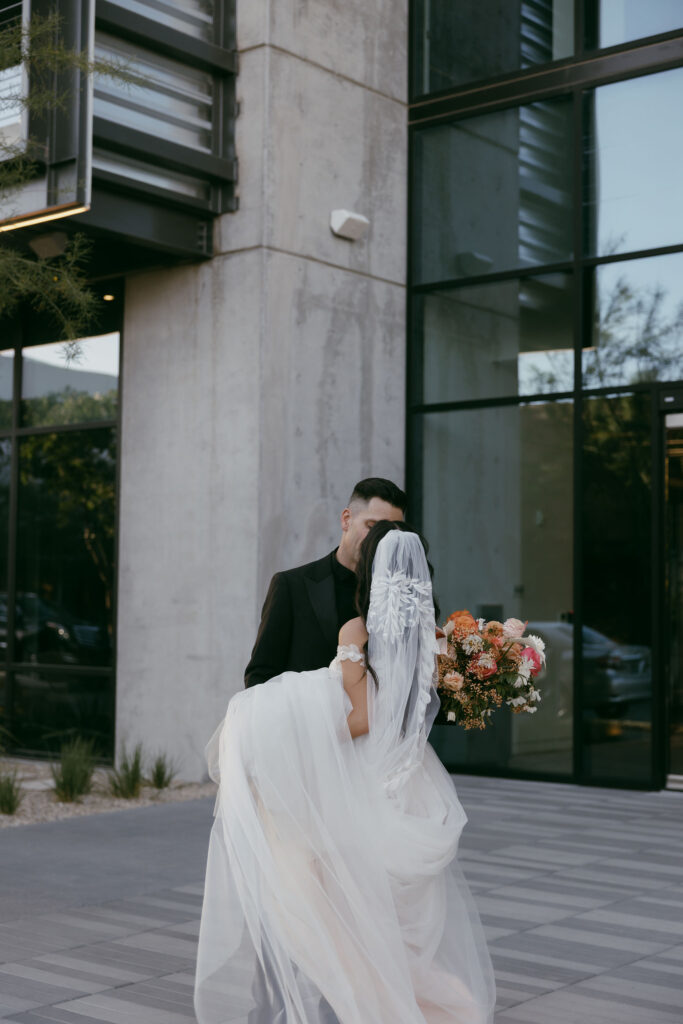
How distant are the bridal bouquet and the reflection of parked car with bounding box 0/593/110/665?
295 inches

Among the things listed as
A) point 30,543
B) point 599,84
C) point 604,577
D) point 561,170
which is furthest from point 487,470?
point 30,543

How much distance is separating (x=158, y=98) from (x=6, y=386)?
12.6 feet

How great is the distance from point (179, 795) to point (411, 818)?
6229 millimetres

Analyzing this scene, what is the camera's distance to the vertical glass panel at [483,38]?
10.8m

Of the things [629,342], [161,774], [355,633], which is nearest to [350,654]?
[355,633]

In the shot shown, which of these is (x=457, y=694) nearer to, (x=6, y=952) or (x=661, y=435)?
(x=6, y=952)

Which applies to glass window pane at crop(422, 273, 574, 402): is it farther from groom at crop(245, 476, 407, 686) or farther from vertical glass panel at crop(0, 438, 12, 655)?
groom at crop(245, 476, 407, 686)

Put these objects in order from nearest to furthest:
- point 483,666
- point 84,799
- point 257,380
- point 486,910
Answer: point 483,666 → point 486,910 → point 84,799 → point 257,380

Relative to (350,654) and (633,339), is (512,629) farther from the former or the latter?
(633,339)

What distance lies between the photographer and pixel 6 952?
537 centimetres

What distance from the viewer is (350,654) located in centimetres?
385

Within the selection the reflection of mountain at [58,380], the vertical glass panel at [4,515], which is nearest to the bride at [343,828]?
the reflection of mountain at [58,380]

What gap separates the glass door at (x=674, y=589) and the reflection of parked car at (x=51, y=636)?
5.09 m

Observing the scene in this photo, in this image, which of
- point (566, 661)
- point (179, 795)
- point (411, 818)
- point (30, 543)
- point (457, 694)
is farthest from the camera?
point (30, 543)
